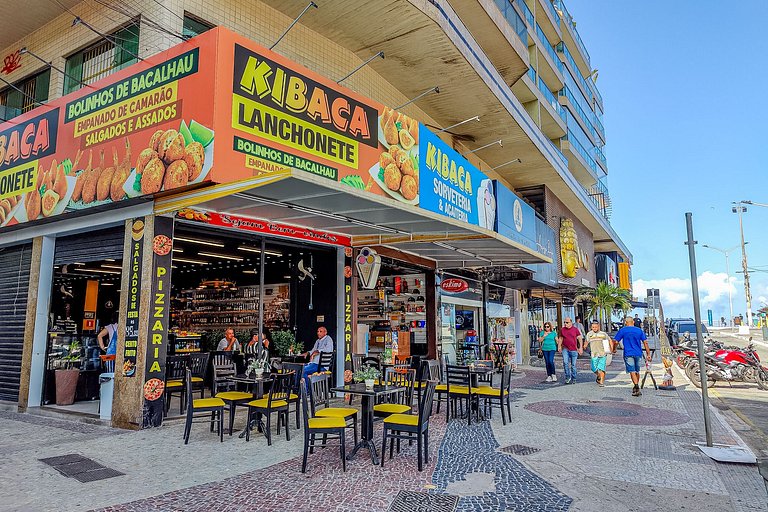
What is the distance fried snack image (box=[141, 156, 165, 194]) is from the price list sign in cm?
67

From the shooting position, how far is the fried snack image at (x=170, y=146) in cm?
802

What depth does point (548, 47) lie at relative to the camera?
25812 millimetres

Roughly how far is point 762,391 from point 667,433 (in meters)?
7.80

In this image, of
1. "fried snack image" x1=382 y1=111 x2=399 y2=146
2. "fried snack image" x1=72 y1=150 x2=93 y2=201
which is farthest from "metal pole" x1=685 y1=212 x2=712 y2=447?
"fried snack image" x1=72 y1=150 x2=93 y2=201

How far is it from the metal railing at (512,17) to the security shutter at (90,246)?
46.9 feet

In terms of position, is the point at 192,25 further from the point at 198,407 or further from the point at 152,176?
the point at 198,407

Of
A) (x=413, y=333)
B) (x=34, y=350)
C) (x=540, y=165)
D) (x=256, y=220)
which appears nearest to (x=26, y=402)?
(x=34, y=350)

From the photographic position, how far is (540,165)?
2148 cm

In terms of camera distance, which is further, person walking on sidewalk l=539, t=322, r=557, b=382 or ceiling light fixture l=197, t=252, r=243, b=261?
person walking on sidewalk l=539, t=322, r=557, b=382

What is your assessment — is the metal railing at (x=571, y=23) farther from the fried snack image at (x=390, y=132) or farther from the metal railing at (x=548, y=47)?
the fried snack image at (x=390, y=132)

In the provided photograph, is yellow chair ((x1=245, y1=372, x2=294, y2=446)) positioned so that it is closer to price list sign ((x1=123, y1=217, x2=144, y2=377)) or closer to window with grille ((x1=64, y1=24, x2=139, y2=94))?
price list sign ((x1=123, y1=217, x2=144, y2=377))

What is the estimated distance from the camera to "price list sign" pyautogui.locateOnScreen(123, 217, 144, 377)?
8375mm

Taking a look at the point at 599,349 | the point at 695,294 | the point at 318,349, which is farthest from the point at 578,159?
the point at 695,294

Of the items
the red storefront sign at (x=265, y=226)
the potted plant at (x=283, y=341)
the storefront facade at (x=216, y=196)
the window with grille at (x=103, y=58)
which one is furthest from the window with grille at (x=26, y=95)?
the potted plant at (x=283, y=341)
